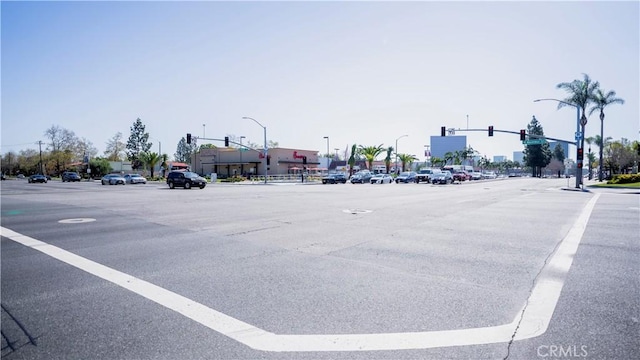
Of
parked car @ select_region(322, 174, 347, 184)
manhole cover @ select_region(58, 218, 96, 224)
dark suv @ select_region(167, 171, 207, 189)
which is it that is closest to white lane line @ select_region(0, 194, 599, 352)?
manhole cover @ select_region(58, 218, 96, 224)

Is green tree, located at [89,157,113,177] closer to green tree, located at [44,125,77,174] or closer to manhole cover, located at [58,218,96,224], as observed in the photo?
green tree, located at [44,125,77,174]

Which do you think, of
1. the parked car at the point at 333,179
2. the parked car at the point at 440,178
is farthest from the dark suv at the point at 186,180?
the parked car at the point at 440,178

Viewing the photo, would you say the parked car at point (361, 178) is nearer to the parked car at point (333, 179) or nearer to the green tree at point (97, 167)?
the parked car at point (333, 179)

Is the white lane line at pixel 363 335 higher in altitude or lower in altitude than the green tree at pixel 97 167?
lower

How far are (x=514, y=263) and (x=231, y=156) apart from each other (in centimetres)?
7440

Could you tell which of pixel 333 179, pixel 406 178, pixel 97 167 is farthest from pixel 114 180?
pixel 97 167

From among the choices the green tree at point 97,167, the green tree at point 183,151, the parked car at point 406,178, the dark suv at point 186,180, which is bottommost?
the parked car at point 406,178

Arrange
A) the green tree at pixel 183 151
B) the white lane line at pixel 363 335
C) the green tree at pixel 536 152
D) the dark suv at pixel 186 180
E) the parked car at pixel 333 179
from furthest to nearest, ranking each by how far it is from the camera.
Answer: the green tree at pixel 183 151 → the green tree at pixel 536 152 → the parked car at pixel 333 179 → the dark suv at pixel 186 180 → the white lane line at pixel 363 335

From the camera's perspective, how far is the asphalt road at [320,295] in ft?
10.9

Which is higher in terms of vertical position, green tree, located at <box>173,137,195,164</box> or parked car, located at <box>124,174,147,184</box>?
green tree, located at <box>173,137,195,164</box>

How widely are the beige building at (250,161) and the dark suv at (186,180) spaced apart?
3379 centimetres

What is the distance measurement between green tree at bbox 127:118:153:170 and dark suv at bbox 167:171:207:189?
71.4m

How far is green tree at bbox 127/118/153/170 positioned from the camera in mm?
99125

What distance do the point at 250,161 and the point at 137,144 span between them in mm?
45616
